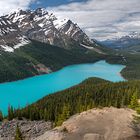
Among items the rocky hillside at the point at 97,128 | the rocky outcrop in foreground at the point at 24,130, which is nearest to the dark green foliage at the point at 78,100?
the rocky outcrop in foreground at the point at 24,130

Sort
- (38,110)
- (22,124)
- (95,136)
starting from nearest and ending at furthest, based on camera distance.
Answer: (95,136) < (22,124) < (38,110)

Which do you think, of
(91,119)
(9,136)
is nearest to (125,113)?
(91,119)

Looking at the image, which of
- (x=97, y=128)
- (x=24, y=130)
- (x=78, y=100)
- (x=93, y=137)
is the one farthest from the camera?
(x=78, y=100)

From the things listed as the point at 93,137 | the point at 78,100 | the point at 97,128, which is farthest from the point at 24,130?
the point at 78,100

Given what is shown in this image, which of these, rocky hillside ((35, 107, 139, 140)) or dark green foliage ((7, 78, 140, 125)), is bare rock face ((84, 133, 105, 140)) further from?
dark green foliage ((7, 78, 140, 125))

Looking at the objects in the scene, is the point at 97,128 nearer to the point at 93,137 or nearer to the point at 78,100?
the point at 93,137

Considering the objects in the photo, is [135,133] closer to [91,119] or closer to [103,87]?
[91,119]

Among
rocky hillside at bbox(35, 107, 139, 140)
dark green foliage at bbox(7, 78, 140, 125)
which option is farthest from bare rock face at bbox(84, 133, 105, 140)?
dark green foliage at bbox(7, 78, 140, 125)

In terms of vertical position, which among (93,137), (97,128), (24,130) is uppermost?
(93,137)

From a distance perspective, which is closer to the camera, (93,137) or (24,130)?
(93,137)
